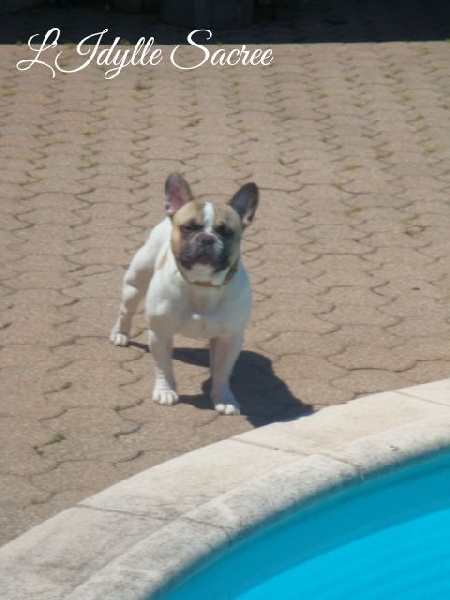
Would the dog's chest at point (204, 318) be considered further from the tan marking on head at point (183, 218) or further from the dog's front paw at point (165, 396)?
the dog's front paw at point (165, 396)

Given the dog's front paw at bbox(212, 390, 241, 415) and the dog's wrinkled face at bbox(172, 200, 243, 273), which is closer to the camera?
the dog's wrinkled face at bbox(172, 200, 243, 273)

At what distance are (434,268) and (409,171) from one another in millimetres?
1951

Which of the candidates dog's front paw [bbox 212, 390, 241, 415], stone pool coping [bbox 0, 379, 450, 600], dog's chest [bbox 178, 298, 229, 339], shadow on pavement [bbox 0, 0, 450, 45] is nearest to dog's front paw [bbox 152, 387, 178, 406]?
dog's front paw [bbox 212, 390, 241, 415]

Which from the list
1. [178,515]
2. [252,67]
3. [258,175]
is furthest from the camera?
[252,67]

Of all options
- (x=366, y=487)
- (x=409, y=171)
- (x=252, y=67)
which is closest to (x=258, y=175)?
(x=409, y=171)

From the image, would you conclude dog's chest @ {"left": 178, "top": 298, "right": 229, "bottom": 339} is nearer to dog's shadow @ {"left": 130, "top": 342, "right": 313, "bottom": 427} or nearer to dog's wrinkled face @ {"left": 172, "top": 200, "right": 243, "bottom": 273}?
dog's wrinkled face @ {"left": 172, "top": 200, "right": 243, "bottom": 273}

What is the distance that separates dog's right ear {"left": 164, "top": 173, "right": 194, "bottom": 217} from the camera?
511 centimetres

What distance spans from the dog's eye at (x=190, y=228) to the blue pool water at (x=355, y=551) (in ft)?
3.69

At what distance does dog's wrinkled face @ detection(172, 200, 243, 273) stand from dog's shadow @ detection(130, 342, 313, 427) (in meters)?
0.71

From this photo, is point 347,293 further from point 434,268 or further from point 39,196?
point 39,196

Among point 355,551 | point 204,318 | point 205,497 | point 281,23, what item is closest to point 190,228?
point 204,318

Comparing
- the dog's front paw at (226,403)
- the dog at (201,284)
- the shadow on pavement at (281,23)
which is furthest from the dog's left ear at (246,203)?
the shadow on pavement at (281,23)

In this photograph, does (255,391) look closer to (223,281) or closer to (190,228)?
(223,281)

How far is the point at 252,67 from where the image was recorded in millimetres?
11891
